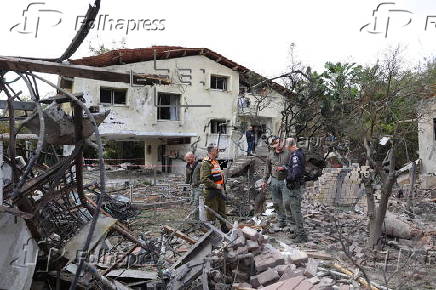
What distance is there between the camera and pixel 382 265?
20.9ft

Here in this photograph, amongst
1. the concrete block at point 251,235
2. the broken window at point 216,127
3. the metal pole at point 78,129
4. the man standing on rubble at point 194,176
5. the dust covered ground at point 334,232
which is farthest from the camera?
the broken window at point 216,127

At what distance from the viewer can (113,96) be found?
2347cm

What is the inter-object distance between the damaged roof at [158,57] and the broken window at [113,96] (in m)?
1.61

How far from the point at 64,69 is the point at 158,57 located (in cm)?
2079

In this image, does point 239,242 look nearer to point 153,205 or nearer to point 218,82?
point 153,205

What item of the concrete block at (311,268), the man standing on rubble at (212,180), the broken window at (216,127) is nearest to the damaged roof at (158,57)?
the broken window at (216,127)

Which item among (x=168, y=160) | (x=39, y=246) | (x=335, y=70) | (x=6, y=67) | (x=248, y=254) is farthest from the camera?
(x=168, y=160)

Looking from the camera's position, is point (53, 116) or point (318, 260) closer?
point (53, 116)

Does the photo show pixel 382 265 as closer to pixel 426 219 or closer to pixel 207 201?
pixel 207 201

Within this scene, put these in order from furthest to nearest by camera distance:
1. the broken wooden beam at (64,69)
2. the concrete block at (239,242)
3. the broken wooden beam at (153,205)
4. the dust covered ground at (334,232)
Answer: the broken wooden beam at (153,205)
the dust covered ground at (334,232)
the concrete block at (239,242)
the broken wooden beam at (64,69)

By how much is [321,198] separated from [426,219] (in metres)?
3.86

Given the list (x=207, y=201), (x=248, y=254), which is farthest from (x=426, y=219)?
(x=248, y=254)

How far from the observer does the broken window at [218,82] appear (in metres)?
27.2

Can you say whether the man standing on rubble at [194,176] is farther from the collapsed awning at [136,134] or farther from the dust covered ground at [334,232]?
the collapsed awning at [136,134]
